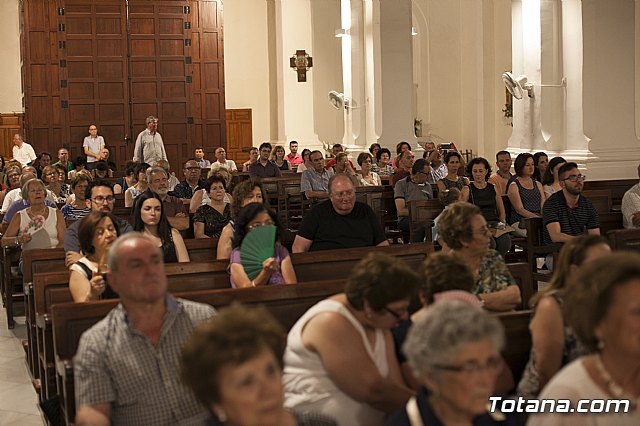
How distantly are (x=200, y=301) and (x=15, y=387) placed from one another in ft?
8.32

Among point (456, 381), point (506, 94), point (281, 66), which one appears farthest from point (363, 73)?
point (456, 381)

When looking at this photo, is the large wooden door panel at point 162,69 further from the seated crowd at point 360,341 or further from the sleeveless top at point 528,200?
the seated crowd at point 360,341

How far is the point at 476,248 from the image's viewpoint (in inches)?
207

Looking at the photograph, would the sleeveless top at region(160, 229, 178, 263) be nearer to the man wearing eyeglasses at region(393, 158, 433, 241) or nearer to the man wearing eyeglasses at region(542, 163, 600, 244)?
the man wearing eyeglasses at region(542, 163, 600, 244)

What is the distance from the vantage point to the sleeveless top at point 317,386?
3701mm

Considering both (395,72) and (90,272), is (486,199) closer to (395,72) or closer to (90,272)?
(90,272)

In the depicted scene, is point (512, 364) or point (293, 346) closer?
point (293, 346)

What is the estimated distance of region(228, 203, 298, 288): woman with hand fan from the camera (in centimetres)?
602

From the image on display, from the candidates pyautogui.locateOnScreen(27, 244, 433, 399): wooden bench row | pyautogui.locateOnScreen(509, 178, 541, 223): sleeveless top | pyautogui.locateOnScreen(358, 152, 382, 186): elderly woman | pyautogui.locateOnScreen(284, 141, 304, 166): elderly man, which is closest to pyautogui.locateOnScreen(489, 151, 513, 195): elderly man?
pyautogui.locateOnScreen(509, 178, 541, 223): sleeveless top

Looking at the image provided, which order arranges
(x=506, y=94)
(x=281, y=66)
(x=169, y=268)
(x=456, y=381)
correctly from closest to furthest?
(x=456, y=381) → (x=169, y=268) → (x=506, y=94) → (x=281, y=66)

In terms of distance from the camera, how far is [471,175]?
10.6 meters

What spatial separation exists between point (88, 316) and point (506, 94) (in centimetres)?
1537

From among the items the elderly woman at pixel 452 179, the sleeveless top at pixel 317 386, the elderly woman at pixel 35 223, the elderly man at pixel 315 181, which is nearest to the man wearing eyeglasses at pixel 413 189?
the elderly woman at pixel 452 179

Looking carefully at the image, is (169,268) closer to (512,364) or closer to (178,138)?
(512,364)
